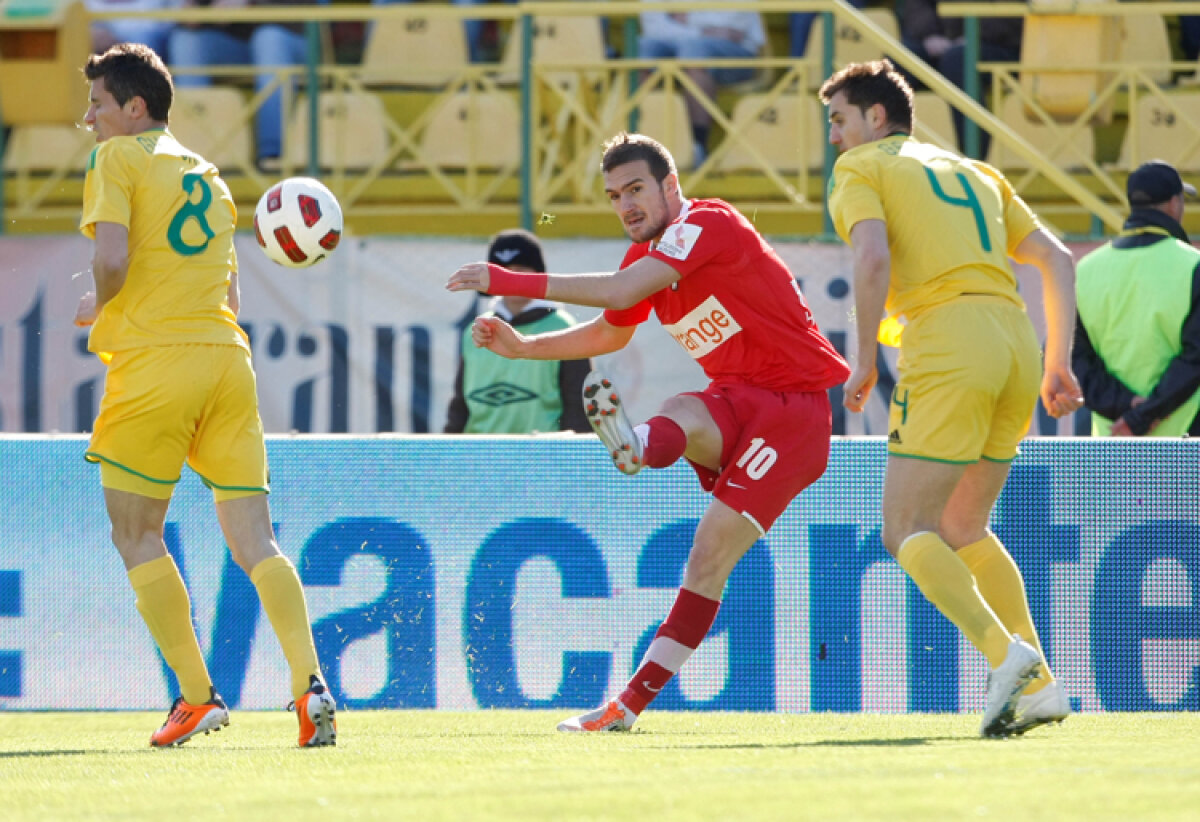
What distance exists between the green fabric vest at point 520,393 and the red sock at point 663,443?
8.46 feet

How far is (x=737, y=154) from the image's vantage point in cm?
1124

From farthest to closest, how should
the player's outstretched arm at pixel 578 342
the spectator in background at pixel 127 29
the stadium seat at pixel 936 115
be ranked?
the spectator in background at pixel 127 29
the stadium seat at pixel 936 115
the player's outstretched arm at pixel 578 342

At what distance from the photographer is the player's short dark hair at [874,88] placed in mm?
5387

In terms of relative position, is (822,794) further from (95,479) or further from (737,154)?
(737,154)

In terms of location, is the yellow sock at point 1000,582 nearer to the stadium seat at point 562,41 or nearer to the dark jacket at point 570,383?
the dark jacket at point 570,383

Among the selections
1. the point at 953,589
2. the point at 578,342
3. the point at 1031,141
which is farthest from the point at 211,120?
the point at 953,589

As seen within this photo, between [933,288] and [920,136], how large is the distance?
5.47 meters

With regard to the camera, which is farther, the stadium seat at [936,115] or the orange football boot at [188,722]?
the stadium seat at [936,115]

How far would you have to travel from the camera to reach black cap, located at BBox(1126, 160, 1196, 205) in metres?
7.25

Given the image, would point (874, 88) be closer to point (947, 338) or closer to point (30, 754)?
point (947, 338)

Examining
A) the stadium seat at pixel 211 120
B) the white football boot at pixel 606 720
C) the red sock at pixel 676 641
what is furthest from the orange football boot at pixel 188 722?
the stadium seat at pixel 211 120

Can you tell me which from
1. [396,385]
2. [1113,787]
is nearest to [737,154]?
[396,385]

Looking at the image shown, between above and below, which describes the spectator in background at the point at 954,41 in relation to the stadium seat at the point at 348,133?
above

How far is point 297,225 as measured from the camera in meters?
5.84
